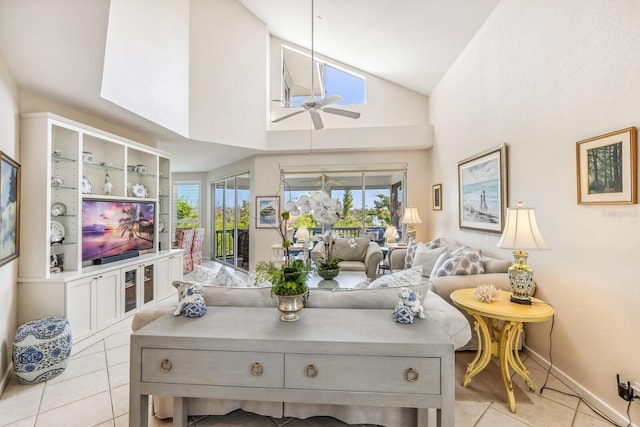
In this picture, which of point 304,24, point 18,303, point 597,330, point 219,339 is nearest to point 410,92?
point 304,24

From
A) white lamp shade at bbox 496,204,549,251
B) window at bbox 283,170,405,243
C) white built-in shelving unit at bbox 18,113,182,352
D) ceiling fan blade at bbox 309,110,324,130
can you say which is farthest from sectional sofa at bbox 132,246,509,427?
window at bbox 283,170,405,243

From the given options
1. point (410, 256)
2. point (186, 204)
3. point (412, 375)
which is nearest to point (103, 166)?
point (412, 375)

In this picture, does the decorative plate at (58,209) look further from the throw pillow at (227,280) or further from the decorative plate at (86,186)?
the throw pillow at (227,280)

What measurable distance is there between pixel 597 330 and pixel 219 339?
2448 mm

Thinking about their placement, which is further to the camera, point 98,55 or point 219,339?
point 98,55

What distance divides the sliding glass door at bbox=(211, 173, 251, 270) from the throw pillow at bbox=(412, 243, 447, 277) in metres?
3.98

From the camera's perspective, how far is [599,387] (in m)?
1.87

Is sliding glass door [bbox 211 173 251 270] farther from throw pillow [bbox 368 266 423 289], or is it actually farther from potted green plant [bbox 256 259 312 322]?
potted green plant [bbox 256 259 312 322]

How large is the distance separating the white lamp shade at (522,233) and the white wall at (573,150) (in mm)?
380

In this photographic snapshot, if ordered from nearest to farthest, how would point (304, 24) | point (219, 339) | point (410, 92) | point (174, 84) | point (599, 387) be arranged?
point (219, 339) < point (599, 387) < point (174, 84) < point (304, 24) < point (410, 92)

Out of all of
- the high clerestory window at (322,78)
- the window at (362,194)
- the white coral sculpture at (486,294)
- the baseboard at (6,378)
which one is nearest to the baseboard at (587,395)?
the white coral sculpture at (486,294)

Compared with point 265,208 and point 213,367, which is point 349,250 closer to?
point 265,208

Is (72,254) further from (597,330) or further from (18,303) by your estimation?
(597,330)

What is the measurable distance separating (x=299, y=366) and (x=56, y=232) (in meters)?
3.14
